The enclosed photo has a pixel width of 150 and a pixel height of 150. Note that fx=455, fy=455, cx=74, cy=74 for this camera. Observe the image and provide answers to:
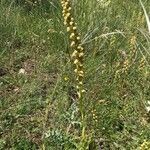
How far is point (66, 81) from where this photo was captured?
426cm

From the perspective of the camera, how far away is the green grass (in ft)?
12.1

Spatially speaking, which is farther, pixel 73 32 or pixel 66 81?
pixel 66 81

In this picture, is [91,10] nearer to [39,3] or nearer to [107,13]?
[107,13]

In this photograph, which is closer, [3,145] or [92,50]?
[3,145]

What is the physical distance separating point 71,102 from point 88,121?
0.40 meters

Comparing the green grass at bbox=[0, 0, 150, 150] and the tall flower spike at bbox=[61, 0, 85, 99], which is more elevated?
the tall flower spike at bbox=[61, 0, 85, 99]

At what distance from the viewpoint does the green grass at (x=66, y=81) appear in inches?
146

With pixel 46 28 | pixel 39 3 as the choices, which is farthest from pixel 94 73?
pixel 39 3

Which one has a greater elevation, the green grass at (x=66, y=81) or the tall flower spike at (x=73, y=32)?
the tall flower spike at (x=73, y=32)

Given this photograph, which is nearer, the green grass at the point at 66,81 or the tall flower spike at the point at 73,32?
the tall flower spike at the point at 73,32

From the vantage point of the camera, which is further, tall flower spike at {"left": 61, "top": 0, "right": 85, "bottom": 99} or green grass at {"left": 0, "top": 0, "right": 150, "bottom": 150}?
green grass at {"left": 0, "top": 0, "right": 150, "bottom": 150}

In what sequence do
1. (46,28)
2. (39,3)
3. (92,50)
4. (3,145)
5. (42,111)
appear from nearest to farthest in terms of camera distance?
(3,145)
(42,111)
(92,50)
(46,28)
(39,3)

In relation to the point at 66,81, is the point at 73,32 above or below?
above

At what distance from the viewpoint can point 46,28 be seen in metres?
5.11
